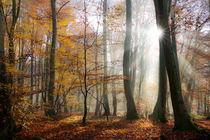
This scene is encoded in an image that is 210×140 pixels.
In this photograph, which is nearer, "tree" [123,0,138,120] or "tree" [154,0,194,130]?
"tree" [154,0,194,130]

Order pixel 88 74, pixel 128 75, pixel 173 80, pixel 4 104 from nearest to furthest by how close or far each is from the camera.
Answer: pixel 4 104, pixel 173 80, pixel 88 74, pixel 128 75

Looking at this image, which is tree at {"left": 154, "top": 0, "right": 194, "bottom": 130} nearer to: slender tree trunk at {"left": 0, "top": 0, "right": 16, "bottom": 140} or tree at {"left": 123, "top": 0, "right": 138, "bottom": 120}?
tree at {"left": 123, "top": 0, "right": 138, "bottom": 120}

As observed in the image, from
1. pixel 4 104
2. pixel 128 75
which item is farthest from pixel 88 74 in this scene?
pixel 4 104

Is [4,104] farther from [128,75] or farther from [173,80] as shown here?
[128,75]

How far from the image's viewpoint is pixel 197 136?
373 cm

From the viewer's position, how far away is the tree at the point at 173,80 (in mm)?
4367

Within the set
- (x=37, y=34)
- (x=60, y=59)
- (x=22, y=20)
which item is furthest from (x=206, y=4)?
(x=22, y=20)

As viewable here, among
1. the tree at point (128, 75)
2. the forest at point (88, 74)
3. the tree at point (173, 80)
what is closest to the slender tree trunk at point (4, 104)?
the forest at point (88, 74)

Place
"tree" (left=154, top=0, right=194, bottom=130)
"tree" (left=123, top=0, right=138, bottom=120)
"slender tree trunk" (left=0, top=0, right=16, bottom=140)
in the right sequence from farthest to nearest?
"tree" (left=123, top=0, right=138, bottom=120) < "tree" (left=154, top=0, right=194, bottom=130) < "slender tree trunk" (left=0, top=0, right=16, bottom=140)

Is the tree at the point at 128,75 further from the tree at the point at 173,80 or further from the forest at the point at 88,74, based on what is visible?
the tree at the point at 173,80

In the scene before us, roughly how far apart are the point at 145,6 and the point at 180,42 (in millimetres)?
6135

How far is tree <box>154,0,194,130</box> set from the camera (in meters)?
4.37

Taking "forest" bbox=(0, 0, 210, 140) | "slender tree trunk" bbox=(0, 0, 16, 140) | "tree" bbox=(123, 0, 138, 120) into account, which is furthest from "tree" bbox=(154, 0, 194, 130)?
"slender tree trunk" bbox=(0, 0, 16, 140)

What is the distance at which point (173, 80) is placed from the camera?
456 cm
